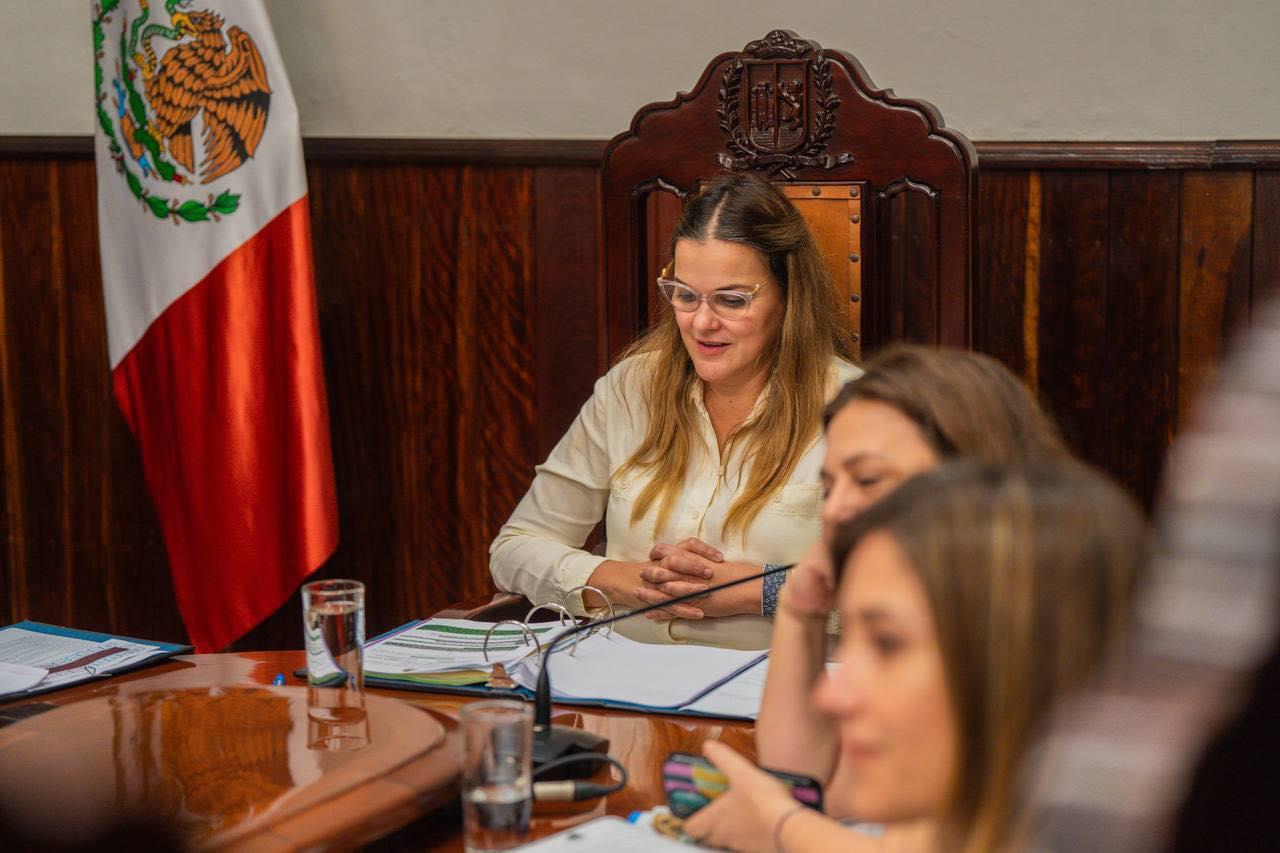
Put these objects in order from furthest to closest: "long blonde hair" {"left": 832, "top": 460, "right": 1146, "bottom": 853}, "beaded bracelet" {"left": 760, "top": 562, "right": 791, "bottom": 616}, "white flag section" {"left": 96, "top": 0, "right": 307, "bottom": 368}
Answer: "white flag section" {"left": 96, "top": 0, "right": 307, "bottom": 368} → "beaded bracelet" {"left": 760, "top": 562, "right": 791, "bottom": 616} → "long blonde hair" {"left": 832, "top": 460, "right": 1146, "bottom": 853}

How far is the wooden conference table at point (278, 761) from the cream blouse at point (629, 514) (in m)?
0.73

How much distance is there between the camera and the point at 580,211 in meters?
3.05

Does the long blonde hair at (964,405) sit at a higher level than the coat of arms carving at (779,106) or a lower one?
lower

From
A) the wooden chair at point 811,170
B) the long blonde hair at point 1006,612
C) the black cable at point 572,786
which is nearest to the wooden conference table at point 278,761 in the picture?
the black cable at point 572,786

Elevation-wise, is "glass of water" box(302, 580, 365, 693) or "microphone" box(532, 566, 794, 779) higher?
"glass of water" box(302, 580, 365, 693)

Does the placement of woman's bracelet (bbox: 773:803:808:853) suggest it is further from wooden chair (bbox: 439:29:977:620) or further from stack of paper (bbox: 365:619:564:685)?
wooden chair (bbox: 439:29:977:620)

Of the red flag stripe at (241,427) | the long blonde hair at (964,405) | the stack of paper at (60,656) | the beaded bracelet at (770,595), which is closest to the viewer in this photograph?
the long blonde hair at (964,405)

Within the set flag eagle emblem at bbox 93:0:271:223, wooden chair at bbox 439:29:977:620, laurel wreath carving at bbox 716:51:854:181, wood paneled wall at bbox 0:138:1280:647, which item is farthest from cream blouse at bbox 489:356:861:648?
flag eagle emblem at bbox 93:0:271:223

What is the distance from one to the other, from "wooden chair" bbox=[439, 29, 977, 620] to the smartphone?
0.90 metres

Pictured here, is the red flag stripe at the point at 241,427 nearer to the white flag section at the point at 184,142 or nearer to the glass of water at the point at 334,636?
the white flag section at the point at 184,142

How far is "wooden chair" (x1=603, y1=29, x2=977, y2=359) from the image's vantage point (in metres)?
2.19

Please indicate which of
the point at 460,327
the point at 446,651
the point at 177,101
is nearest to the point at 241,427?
the point at 460,327

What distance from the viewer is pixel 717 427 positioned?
2340 millimetres

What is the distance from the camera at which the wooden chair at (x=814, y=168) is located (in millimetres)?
2186
